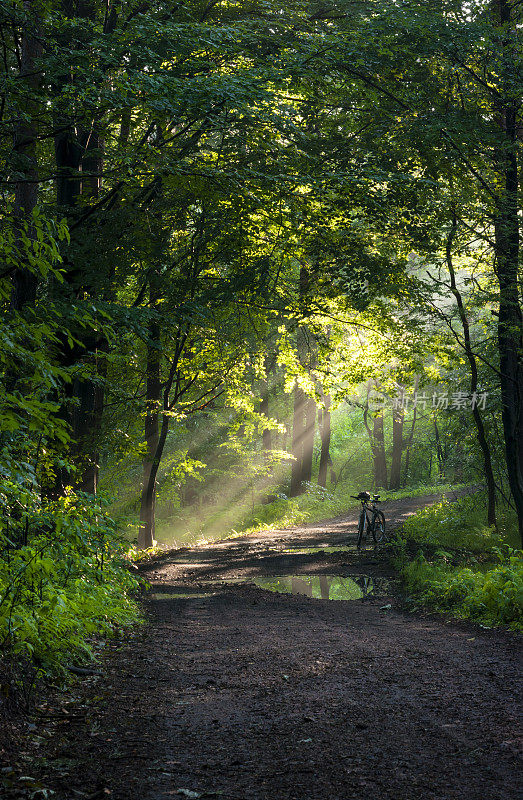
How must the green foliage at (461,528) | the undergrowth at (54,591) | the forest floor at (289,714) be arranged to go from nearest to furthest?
the forest floor at (289,714), the undergrowth at (54,591), the green foliage at (461,528)

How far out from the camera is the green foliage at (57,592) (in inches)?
179

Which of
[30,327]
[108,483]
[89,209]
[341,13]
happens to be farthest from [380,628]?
[108,483]

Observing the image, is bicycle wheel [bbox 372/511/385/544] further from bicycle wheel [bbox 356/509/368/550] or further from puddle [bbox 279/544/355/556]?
puddle [bbox 279/544/355/556]

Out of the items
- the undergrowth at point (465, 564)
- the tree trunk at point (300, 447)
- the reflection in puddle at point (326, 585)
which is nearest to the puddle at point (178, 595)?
the reflection in puddle at point (326, 585)

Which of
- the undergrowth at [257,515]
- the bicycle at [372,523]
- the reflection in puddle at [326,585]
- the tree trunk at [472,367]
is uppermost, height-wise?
the tree trunk at [472,367]

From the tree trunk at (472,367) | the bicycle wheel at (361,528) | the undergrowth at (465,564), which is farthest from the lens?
the bicycle wheel at (361,528)

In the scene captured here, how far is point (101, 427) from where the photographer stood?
14.0 meters

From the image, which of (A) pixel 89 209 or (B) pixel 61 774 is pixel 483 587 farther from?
(A) pixel 89 209

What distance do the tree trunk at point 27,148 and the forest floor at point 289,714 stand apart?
4.80 meters

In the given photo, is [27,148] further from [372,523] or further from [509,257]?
[372,523]

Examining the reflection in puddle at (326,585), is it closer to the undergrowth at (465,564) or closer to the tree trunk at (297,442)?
the undergrowth at (465,564)

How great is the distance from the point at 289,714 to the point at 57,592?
221cm

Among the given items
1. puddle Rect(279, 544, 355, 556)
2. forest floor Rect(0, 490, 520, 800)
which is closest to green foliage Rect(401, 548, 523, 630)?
forest floor Rect(0, 490, 520, 800)

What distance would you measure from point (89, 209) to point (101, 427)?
16.5ft
